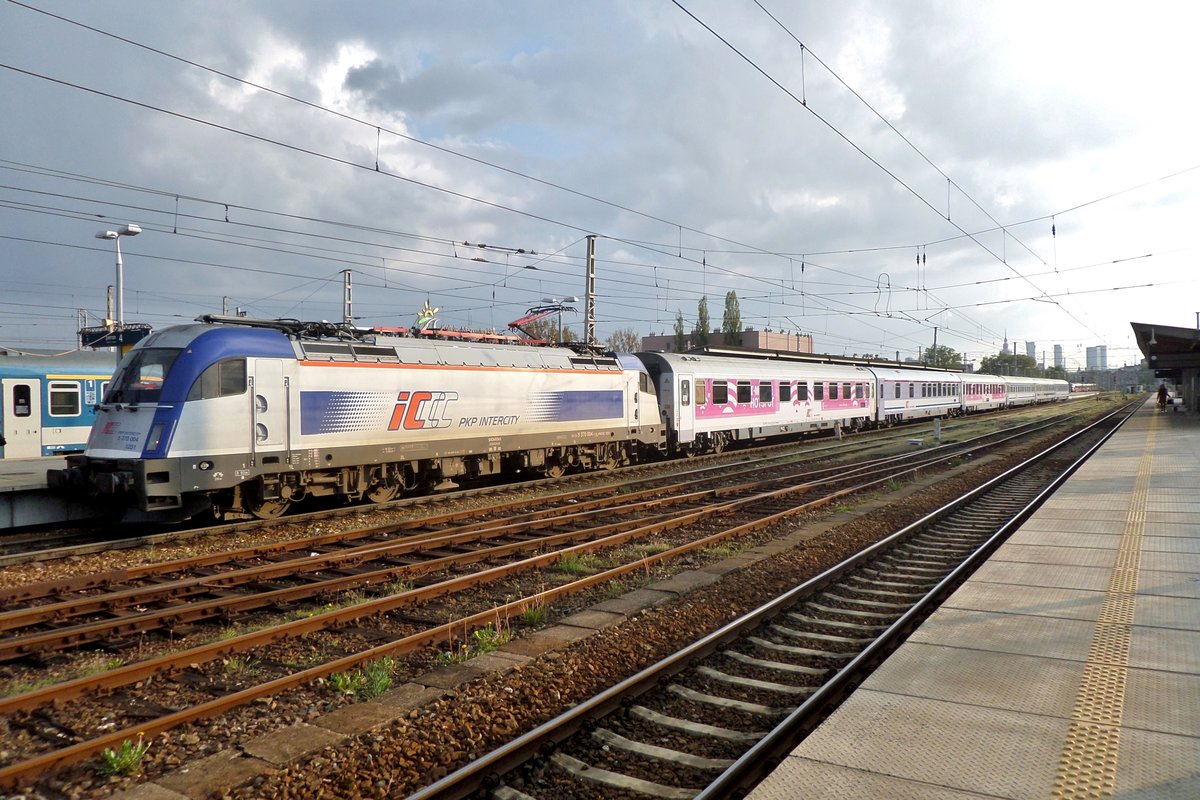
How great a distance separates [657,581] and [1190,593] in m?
5.46

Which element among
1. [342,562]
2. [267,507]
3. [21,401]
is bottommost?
[342,562]

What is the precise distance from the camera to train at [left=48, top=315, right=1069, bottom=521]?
452 inches

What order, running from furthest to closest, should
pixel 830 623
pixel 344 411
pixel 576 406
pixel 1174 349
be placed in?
1. pixel 1174 349
2. pixel 576 406
3. pixel 344 411
4. pixel 830 623

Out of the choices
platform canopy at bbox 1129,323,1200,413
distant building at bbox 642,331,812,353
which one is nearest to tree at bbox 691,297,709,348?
distant building at bbox 642,331,812,353

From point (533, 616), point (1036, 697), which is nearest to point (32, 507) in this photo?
point (533, 616)

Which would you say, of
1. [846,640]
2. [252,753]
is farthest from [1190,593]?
[252,753]

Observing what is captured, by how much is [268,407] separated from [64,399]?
13.4 metres

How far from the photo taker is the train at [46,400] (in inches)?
804

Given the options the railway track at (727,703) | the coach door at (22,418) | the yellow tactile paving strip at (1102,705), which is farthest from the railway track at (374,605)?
the coach door at (22,418)

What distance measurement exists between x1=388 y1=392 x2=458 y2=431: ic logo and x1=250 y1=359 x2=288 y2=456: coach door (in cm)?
218

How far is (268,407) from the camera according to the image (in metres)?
12.4

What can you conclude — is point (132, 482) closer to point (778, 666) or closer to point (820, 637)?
point (778, 666)

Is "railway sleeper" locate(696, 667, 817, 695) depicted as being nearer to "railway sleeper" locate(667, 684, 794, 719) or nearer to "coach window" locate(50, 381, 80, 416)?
"railway sleeper" locate(667, 684, 794, 719)

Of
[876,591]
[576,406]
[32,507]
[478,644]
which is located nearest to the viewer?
[478,644]
